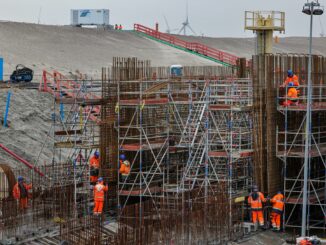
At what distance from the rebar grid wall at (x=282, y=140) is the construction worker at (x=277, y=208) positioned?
22.5 inches

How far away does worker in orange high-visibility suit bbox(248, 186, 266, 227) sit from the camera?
28784mm

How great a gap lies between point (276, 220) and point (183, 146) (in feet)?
12.6

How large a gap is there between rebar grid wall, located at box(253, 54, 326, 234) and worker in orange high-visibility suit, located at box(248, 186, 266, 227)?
1.13 meters

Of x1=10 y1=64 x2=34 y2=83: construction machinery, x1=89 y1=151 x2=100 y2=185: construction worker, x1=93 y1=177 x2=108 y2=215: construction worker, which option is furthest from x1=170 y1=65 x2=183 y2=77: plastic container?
x1=10 y1=64 x2=34 y2=83: construction machinery

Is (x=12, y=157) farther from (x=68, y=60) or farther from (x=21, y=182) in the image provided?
(x=68, y=60)

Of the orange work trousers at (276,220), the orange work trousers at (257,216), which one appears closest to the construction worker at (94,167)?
the orange work trousers at (257,216)

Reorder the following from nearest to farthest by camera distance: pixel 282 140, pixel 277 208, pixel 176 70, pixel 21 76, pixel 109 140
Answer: pixel 277 208, pixel 282 140, pixel 109 140, pixel 176 70, pixel 21 76

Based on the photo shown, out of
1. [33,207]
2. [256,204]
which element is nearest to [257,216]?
[256,204]

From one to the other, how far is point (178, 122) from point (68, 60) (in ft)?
99.7

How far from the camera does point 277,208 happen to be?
95.6 feet

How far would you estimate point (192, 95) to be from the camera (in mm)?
33062

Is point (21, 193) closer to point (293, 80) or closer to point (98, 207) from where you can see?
point (98, 207)

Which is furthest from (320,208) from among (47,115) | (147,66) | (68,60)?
(68,60)

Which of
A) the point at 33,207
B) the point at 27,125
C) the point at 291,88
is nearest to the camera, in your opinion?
the point at 33,207
